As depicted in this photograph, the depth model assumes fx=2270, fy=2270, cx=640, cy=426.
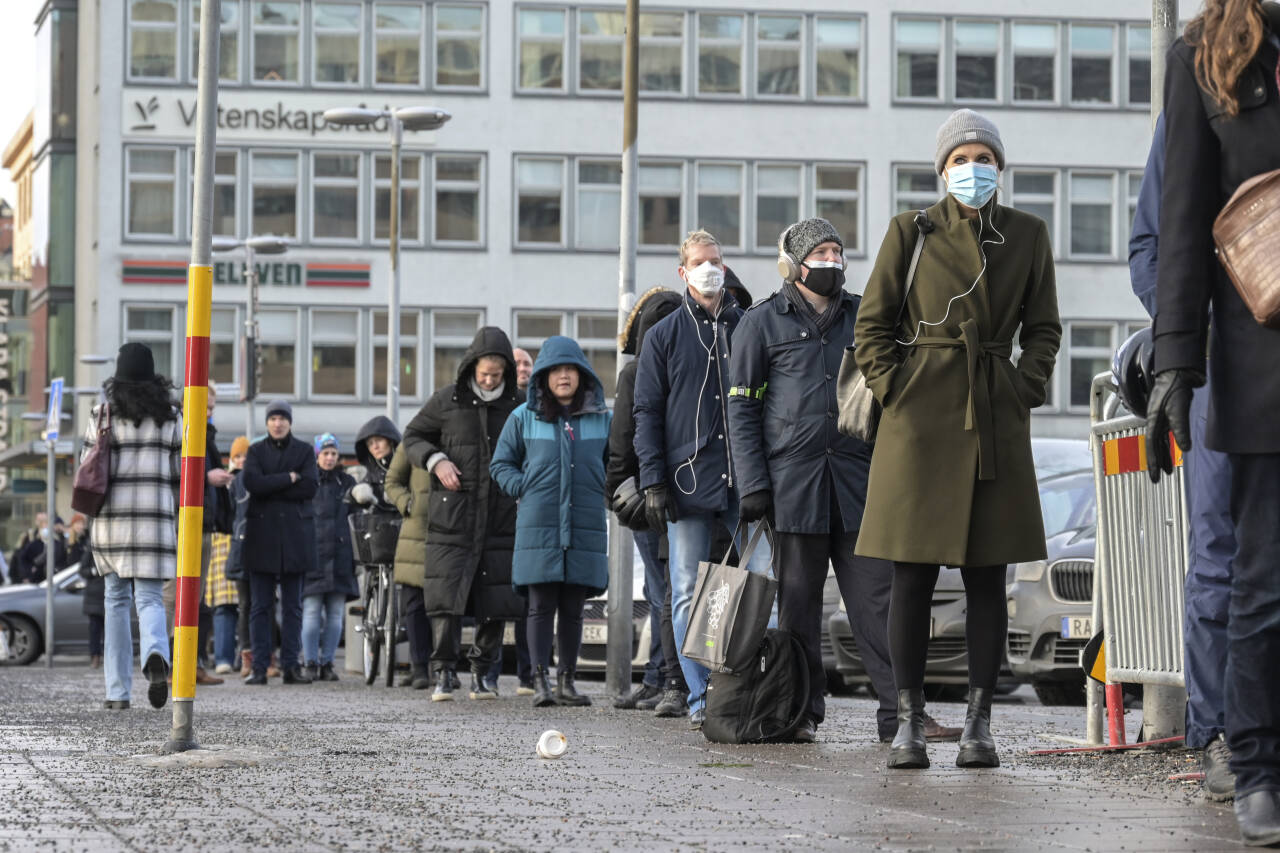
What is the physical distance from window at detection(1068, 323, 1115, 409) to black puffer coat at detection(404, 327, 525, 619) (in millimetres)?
38398

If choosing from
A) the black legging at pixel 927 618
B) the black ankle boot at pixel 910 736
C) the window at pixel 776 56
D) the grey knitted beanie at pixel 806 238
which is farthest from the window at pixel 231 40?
the black ankle boot at pixel 910 736

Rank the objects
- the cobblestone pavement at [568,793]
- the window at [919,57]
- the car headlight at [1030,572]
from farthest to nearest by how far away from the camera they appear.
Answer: the window at [919,57], the car headlight at [1030,572], the cobblestone pavement at [568,793]

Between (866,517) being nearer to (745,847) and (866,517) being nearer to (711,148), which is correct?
(745,847)

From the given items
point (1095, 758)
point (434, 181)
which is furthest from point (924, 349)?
point (434, 181)

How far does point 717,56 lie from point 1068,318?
973 centimetres

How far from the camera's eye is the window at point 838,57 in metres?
50.4

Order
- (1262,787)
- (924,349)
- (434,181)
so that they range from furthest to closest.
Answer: (434,181) → (924,349) → (1262,787)

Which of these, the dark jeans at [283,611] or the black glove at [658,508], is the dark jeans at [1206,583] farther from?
the dark jeans at [283,611]

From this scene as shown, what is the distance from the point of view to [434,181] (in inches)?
1956

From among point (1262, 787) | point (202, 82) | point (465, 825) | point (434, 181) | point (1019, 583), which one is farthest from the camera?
point (434, 181)

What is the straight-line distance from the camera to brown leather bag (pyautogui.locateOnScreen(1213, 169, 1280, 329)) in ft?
16.4

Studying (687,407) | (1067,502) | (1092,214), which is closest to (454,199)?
(1092,214)

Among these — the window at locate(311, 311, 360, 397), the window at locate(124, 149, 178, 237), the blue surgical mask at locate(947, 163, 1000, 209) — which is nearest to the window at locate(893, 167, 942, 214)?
the window at locate(311, 311, 360, 397)

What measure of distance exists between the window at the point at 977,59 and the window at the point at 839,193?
312cm
